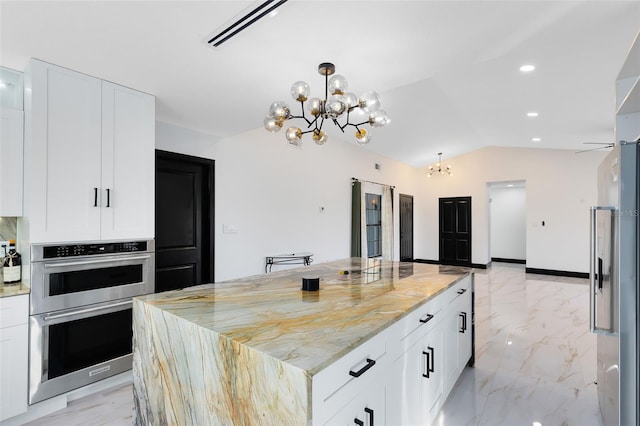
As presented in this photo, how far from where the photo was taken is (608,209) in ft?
5.30

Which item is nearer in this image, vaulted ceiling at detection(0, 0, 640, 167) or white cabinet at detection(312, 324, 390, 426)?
white cabinet at detection(312, 324, 390, 426)

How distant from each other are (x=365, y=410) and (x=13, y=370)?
241 cm

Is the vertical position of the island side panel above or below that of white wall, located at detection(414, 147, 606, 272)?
below

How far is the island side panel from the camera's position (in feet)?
3.33

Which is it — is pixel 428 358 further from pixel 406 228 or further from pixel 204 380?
pixel 406 228

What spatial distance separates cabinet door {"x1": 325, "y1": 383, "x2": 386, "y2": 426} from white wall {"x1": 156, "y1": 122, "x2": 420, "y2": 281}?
10.1ft

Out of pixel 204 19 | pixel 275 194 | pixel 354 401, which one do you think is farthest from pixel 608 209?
pixel 275 194

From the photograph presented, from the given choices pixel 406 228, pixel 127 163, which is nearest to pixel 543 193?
pixel 406 228

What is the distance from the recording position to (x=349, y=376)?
114 cm

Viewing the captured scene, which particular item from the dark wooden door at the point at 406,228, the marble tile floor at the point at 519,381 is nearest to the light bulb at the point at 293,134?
the marble tile floor at the point at 519,381

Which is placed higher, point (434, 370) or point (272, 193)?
point (272, 193)

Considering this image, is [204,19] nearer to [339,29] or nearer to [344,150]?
[339,29]

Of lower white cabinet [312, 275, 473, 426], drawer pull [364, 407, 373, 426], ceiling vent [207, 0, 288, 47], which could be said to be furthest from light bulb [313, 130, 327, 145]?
drawer pull [364, 407, 373, 426]

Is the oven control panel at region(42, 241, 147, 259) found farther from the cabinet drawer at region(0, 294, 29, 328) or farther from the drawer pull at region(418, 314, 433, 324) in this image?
the drawer pull at region(418, 314, 433, 324)
